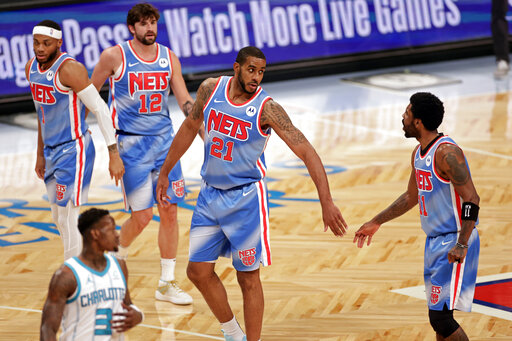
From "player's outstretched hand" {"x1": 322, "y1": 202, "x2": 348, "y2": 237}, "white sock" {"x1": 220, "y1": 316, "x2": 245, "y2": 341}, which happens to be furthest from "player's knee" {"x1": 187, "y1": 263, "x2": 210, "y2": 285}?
"player's outstretched hand" {"x1": 322, "y1": 202, "x2": 348, "y2": 237}

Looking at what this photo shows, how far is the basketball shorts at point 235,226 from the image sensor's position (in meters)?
6.27

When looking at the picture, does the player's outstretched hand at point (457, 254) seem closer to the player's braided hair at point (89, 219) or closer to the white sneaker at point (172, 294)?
the player's braided hair at point (89, 219)

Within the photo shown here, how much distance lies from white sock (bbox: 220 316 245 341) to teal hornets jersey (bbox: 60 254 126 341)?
72.8 inches

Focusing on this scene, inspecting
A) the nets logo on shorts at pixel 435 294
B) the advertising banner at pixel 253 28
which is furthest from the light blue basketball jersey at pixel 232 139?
the advertising banner at pixel 253 28

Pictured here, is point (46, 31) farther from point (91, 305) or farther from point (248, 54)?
point (91, 305)

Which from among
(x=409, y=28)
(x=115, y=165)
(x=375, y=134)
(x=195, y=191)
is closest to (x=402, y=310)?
(x=115, y=165)

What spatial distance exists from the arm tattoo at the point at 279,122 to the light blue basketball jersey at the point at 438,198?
0.79m

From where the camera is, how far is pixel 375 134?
12.6m

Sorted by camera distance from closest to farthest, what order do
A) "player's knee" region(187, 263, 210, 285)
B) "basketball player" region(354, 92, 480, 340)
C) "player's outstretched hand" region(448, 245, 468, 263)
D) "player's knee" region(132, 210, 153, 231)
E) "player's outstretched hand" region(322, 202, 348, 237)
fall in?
"player's outstretched hand" region(448, 245, 468, 263), "basketball player" region(354, 92, 480, 340), "player's outstretched hand" region(322, 202, 348, 237), "player's knee" region(187, 263, 210, 285), "player's knee" region(132, 210, 153, 231)

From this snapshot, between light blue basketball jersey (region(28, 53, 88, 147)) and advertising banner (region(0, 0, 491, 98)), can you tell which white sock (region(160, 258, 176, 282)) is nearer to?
light blue basketball jersey (region(28, 53, 88, 147))

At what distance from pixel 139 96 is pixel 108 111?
486 mm

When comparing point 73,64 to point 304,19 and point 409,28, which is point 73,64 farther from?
point 409,28

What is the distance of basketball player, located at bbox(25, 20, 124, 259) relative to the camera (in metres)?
7.07

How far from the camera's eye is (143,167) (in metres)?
7.62
